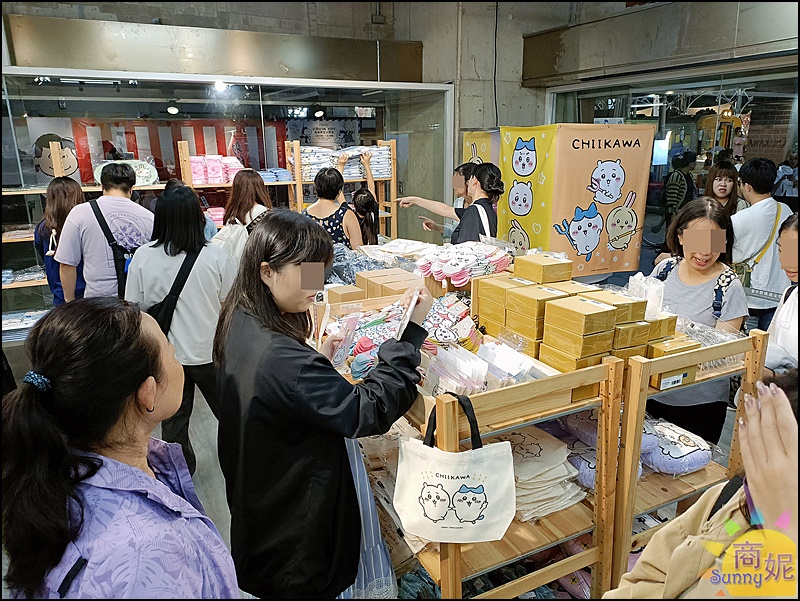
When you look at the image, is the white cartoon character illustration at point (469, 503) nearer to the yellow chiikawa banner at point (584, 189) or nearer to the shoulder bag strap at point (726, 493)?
the shoulder bag strap at point (726, 493)

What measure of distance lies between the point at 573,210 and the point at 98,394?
3.47 meters

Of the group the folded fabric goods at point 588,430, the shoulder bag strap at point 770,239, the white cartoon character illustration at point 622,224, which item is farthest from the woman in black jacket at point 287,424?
the white cartoon character illustration at point 622,224

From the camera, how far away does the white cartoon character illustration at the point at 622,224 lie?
Result: 3978 millimetres

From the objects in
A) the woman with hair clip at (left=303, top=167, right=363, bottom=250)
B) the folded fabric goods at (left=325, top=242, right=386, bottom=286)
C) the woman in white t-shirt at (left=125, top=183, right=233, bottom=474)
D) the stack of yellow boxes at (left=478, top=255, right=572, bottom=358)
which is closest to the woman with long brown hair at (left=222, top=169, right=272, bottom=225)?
the woman with hair clip at (left=303, top=167, right=363, bottom=250)

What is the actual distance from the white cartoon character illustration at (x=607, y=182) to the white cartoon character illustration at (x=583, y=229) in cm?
9

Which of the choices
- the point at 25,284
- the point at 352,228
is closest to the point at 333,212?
the point at 352,228

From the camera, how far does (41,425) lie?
0.93 m

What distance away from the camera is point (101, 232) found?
11.1ft

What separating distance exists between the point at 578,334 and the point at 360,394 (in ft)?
2.23

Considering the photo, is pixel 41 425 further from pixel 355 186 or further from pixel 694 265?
pixel 355 186

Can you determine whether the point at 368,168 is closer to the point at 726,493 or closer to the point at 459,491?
the point at 459,491

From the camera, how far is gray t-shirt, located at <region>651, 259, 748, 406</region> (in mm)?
2201

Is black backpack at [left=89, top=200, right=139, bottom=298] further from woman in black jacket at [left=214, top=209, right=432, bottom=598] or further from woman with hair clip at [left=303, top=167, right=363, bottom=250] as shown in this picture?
woman in black jacket at [left=214, top=209, right=432, bottom=598]

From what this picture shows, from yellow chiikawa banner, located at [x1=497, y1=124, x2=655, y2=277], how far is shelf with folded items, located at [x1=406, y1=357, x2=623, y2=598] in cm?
236
